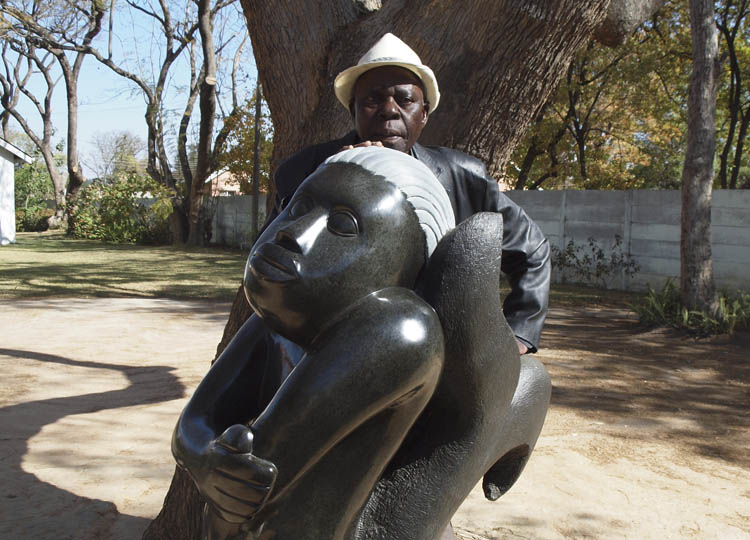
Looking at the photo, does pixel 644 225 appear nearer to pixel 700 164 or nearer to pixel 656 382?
pixel 700 164

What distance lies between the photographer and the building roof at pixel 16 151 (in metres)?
20.0

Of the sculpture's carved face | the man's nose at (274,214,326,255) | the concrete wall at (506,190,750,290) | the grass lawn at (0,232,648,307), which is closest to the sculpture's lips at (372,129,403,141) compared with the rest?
the sculpture's carved face

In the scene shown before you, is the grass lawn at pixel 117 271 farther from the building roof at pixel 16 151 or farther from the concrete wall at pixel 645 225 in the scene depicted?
the concrete wall at pixel 645 225

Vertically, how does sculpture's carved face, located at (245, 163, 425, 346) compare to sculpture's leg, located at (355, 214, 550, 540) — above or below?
above

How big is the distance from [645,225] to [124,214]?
17.5m

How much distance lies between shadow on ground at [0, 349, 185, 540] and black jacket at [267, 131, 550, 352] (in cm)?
216

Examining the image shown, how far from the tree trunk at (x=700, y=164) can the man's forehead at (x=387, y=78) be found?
7259 mm

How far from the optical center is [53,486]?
3.79 m

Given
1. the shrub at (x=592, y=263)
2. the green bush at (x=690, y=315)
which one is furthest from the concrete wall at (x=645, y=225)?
the green bush at (x=690, y=315)

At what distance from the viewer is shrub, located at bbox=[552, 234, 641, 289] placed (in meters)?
12.7

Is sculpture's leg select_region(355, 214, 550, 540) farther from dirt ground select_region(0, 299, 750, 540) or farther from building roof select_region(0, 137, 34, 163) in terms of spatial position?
building roof select_region(0, 137, 34, 163)

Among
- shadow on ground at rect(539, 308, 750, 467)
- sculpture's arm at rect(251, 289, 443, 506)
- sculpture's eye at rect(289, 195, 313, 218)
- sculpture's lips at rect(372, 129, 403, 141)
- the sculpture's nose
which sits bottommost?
shadow on ground at rect(539, 308, 750, 467)

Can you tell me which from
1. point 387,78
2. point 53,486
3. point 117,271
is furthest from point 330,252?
point 117,271

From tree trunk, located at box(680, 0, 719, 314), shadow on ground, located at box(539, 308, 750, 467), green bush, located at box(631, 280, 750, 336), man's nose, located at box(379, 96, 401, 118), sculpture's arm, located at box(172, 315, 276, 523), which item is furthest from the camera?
green bush, located at box(631, 280, 750, 336)
